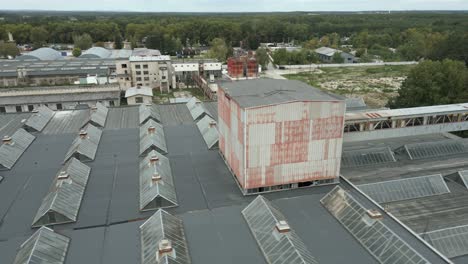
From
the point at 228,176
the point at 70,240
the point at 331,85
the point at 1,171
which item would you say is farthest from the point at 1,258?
the point at 331,85

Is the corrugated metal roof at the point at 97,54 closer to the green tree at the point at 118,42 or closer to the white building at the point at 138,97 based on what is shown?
the green tree at the point at 118,42

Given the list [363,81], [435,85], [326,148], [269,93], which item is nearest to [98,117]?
[269,93]

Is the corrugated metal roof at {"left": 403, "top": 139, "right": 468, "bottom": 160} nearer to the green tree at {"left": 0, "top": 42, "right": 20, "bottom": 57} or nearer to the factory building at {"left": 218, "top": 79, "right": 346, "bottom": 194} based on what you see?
the factory building at {"left": 218, "top": 79, "right": 346, "bottom": 194}

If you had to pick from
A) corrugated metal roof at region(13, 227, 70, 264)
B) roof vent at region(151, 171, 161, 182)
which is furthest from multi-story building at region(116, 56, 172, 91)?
corrugated metal roof at region(13, 227, 70, 264)

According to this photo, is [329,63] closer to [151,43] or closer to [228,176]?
[151,43]

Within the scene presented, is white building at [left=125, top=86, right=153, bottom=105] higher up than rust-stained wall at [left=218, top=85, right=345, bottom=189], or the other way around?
rust-stained wall at [left=218, top=85, right=345, bottom=189]

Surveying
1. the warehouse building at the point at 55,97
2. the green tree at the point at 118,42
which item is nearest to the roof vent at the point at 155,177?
the warehouse building at the point at 55,97
